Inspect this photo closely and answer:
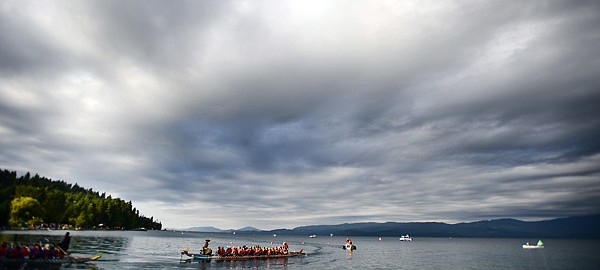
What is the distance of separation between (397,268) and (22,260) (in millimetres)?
69799

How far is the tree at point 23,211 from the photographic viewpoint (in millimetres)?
117000

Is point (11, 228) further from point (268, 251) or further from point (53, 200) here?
point (268, 251)

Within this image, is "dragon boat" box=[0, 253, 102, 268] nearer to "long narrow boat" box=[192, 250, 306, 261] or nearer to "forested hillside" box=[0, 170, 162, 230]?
"long narrow boat" box=[192, 250, 306, 261]

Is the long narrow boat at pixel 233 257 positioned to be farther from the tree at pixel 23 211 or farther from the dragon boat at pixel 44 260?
the tree at pixel 23 211

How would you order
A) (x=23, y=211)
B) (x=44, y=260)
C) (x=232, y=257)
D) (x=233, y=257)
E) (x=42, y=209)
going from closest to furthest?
(x=44, y=260)
(x=232, y=257)
(x=233, y=257)
(x=23, y=211)
(x=42, y=209)

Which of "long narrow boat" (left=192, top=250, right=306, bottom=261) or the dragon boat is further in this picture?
"long narrow boat" (left=192, top=250, right=306, bottom=261)

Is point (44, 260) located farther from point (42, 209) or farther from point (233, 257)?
point (42, 209)

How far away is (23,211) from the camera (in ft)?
390

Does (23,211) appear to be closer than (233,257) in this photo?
No

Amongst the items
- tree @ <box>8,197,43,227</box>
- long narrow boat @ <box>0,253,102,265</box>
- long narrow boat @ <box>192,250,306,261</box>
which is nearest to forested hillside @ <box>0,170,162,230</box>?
tree @ <box>8,197,43,227</box>

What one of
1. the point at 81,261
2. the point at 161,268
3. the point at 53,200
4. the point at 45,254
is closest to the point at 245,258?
the point at 161,268

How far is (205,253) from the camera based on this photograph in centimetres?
6862

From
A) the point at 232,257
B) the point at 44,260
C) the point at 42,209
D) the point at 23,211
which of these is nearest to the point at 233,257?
the point at 232,257

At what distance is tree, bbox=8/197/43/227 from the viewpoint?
117000 millimetres
